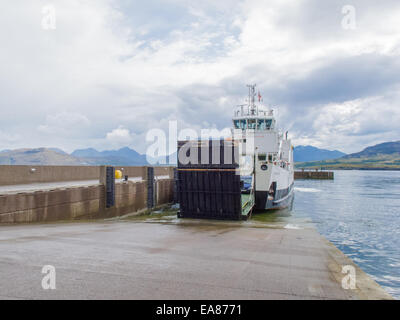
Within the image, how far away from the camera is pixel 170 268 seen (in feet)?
18.5

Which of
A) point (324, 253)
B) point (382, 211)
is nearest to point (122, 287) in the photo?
point (324, 253)

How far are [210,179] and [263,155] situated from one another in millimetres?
11379

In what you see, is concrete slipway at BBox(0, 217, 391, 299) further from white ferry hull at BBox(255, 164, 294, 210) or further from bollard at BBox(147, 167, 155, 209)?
bollard at BBox(147, 167, 155, 209)

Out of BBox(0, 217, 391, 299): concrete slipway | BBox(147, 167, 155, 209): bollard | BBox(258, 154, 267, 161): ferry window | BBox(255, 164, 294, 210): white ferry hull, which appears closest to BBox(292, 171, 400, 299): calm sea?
BBox(0, 217, 391, 299): concrete slipway

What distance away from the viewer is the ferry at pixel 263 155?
21672 millimetres

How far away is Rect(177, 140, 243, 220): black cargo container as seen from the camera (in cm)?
1477

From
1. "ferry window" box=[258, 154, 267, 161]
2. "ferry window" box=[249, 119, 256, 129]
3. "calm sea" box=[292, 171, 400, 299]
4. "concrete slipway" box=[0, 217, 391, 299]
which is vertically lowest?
"calm sea" box=[292, 171, 400, 299]

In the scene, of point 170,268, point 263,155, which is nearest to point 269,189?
point 263,155

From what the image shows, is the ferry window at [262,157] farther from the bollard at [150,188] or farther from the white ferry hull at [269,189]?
the bollard at [150,188]

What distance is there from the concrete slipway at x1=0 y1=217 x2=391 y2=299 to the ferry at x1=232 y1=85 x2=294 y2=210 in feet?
41.2
